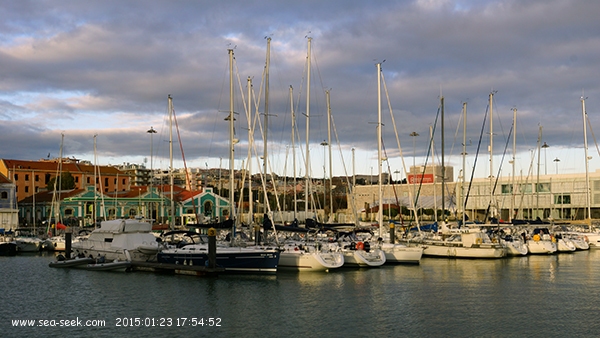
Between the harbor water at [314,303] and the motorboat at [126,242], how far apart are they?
2.96 m

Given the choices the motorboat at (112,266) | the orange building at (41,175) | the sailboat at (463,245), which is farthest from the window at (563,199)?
the orange building at (41,175)

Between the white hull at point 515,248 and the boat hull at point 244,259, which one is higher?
the boat hull at point 244,259

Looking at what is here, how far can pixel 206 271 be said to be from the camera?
126 feet

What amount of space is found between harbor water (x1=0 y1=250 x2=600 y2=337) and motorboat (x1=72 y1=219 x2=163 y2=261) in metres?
2.96

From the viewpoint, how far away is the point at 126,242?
153 feet

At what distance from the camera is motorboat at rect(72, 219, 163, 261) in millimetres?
45688

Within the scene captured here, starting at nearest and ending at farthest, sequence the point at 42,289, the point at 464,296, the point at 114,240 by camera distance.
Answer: the point at 464,296 < the point at 42,289 < the point at 114,240

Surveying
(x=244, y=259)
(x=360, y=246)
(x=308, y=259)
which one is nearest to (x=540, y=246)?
(x=360, y=246)

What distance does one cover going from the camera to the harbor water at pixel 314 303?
80.4ft

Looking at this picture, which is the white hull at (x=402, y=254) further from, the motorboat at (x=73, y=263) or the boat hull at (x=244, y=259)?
the motorboat at (x=73, y=263)

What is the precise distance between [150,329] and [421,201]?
3448 inches

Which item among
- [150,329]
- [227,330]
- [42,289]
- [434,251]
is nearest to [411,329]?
[227,330]

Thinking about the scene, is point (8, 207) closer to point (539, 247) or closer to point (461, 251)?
point (461, 251)

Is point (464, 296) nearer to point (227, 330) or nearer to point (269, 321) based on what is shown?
point (269, 321)
